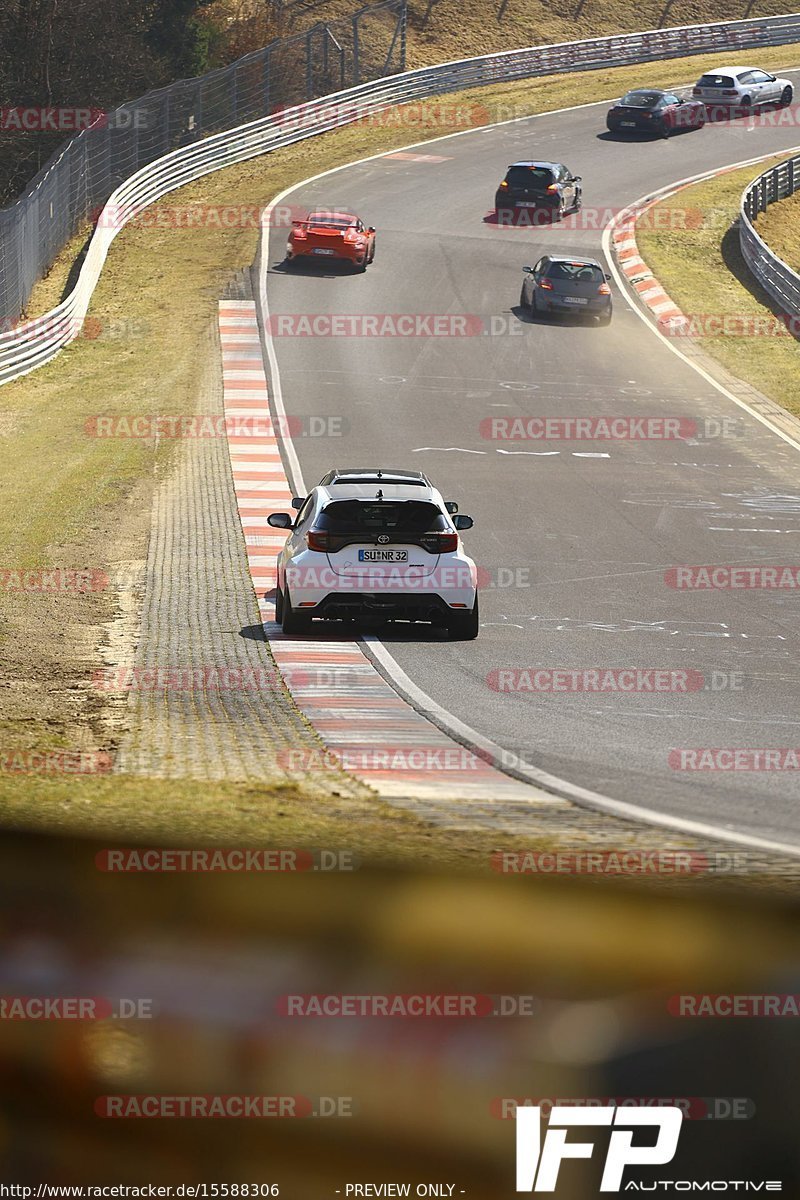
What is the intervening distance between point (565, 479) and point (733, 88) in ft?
138

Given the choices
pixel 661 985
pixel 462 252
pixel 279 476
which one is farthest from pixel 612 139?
pixel 661 985

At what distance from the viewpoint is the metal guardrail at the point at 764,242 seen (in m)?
40.1

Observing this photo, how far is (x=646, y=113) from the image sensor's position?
2290 inches

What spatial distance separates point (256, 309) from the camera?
3841 centimetres

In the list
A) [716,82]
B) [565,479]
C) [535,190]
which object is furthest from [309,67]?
[565,479]

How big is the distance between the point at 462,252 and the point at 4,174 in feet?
81.6

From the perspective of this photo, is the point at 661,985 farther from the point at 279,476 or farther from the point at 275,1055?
the point at 279,476

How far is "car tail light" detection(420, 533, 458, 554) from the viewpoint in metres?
15.0

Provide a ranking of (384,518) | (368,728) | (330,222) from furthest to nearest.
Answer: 1. (330,222)
2. (384,518)
3. (368,728)

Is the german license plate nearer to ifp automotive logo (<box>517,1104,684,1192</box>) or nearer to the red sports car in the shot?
ifp automotive logo (<box>517,1104,684,1192</box>)

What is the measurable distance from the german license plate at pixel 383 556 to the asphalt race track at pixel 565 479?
2.67ft

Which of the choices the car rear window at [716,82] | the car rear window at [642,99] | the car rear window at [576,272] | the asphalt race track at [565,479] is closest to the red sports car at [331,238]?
the asphalt race track at [565,479]

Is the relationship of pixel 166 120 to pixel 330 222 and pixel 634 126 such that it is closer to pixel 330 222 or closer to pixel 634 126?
pixel 330 222

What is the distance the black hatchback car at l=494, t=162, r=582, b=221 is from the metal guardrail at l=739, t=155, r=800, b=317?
17.5 ft
